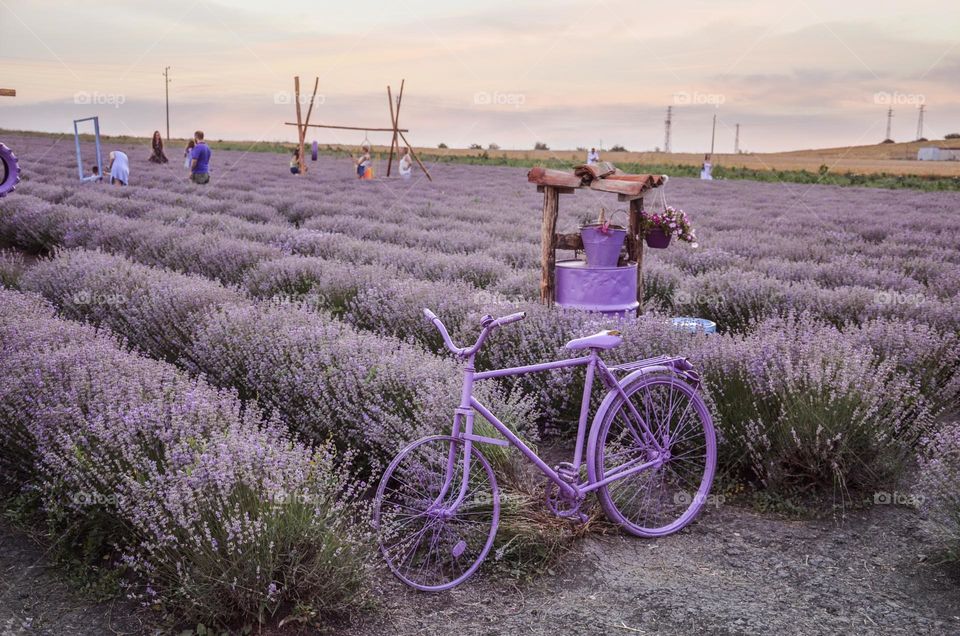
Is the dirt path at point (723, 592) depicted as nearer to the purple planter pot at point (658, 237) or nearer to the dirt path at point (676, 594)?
the dirt path at point (676, 594)

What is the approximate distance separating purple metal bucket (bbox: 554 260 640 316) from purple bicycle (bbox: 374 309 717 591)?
1624 mm

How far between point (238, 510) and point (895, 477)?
3.15 metres

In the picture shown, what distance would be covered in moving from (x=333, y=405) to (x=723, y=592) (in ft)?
6.70

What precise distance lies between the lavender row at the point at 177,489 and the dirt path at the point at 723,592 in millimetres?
352

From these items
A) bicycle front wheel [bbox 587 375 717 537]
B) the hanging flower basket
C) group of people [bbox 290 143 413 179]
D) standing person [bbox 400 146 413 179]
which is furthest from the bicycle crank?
standing person [bbox 400 146 413 179]

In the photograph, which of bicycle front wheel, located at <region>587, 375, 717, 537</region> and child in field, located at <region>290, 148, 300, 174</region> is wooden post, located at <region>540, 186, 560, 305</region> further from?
child in field, located at <region>290, 148, 300, 174</region>

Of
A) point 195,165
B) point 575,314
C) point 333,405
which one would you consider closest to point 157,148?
point 195,165

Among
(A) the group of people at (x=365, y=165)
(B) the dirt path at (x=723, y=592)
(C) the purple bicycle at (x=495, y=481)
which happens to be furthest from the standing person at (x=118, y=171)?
(B) the dirt path at (x=723, y=592)

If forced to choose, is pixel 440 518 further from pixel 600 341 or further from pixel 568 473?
pixel 600 341

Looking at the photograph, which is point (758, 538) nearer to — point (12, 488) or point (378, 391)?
point (378, 391)

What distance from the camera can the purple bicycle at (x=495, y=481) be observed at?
9.76 ft

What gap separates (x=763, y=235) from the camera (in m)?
13.2

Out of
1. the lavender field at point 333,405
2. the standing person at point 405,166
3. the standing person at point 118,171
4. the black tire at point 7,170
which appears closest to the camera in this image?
the lavender field at point 333,405

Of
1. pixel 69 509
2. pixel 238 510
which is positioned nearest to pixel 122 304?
pixel 69 509
